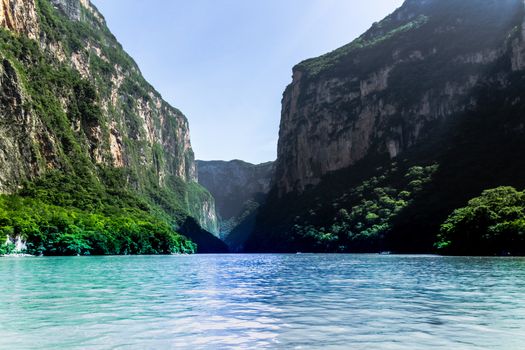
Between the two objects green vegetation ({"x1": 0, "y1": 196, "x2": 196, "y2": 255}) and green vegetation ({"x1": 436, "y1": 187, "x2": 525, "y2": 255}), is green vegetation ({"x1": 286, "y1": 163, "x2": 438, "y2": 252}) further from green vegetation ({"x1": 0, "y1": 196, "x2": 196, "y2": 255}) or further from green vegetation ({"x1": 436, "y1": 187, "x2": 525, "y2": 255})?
green vegetation ({"x1": 0, "y1": 196, "x2": 196, "y2": 255})

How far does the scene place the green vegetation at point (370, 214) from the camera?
158 m

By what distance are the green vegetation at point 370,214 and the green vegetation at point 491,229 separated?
5671cm

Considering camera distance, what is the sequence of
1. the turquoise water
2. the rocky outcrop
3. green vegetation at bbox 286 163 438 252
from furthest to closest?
the rocky outcrop → green vegetation at bbox 286 163 438 252 → the turquoise water

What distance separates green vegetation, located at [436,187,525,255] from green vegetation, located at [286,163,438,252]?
56.7m

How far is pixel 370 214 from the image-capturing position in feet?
547

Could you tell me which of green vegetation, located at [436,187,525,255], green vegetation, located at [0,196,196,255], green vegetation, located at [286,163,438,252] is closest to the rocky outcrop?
green vegetation, located at [0,196,196,255]

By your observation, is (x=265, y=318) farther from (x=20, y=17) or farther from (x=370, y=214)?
(x=20, y=17)

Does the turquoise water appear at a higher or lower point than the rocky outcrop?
lower

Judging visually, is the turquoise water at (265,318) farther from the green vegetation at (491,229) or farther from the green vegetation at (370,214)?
the green vegetation at (370,214)

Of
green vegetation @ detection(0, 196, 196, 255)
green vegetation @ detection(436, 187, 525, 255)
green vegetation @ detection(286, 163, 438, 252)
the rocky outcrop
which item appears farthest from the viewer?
the rocky outcrop

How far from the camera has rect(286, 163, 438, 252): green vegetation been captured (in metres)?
158

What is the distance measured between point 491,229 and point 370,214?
84252 mm

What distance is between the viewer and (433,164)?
559 ft

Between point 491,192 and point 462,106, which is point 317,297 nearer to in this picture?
point 491,192
